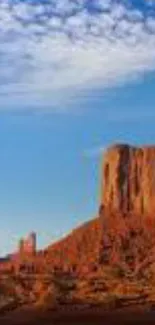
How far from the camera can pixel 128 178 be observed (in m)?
143

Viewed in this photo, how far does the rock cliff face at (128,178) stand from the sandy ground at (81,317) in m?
63.2

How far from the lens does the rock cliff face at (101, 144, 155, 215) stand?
139125mm

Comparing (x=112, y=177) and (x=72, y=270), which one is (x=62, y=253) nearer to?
(x=72, y=270)

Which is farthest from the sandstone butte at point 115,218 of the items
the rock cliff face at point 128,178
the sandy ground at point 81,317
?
the sandy ground at point 81,317

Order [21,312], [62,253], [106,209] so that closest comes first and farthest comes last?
[21,312]
[62,253]
[106,209]

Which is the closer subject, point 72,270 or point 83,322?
point 83,322

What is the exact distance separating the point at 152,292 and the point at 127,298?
7.43 metres

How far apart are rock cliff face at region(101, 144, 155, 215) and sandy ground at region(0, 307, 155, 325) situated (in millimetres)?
63166

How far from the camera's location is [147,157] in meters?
140

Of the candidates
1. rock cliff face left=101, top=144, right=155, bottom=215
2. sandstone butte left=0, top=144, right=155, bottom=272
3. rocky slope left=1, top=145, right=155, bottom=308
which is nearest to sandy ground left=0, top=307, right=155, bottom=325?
rocky slope left=1, top=145, right=155, bottom=308

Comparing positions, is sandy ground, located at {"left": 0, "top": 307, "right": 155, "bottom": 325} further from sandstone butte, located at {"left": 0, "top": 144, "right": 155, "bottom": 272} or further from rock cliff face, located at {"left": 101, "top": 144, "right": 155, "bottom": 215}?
rock cliff face, located at {"left": 101, "top": 144, "right": 155, "bottom": 215}

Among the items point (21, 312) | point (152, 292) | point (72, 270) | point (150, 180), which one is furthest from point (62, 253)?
point (21, 312)

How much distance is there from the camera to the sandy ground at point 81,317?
65312 mm

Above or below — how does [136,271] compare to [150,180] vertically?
below
